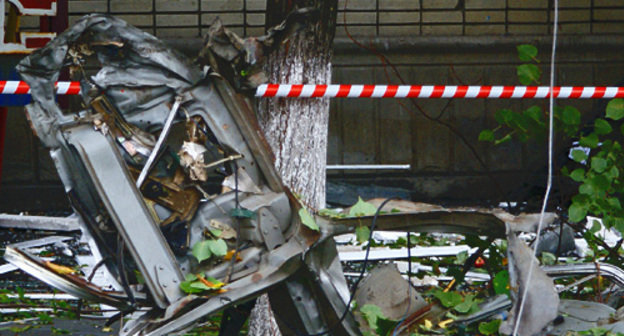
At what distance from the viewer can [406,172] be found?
458 inches

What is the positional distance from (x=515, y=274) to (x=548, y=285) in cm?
14

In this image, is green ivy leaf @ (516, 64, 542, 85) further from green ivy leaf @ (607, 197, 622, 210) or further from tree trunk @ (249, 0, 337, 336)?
tree trunk @ (249, 0, 337, 336)

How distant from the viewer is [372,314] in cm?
403

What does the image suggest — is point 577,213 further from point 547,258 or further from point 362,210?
point 362,210

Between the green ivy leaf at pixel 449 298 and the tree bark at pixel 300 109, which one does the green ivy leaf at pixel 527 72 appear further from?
the green ivy leaf at pixel 449 298

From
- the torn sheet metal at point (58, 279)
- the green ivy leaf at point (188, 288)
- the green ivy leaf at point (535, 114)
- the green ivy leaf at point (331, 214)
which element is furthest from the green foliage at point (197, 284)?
the green ivy leaf at point (535, 114)

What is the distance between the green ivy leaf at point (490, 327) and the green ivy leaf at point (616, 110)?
1810 mm

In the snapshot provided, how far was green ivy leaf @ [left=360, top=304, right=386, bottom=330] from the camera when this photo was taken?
3.99 metres

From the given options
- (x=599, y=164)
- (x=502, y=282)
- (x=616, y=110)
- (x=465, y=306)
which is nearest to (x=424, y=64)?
(x=616, y=110)

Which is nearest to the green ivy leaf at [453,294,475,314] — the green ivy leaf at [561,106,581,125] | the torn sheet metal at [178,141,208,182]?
the torn sheet metal at [178,141,208,182]

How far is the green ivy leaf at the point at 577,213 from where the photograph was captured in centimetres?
508

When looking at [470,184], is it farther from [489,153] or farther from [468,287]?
[468,287]

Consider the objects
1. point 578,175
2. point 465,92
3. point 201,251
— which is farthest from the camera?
point 465,92

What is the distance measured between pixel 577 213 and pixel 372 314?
5.39 ft
